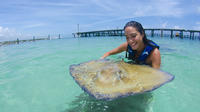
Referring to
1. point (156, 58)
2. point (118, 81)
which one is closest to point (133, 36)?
point (156, 58)

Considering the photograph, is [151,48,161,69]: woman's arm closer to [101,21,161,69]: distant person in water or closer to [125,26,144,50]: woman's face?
[101,21,161,69]: distant person in water

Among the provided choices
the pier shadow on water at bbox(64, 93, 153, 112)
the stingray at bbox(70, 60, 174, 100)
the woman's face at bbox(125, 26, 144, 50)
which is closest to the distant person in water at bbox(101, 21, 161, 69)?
the woman's face at bbox(125, 26, 144, 50)

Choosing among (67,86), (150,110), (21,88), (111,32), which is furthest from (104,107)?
(111,32)

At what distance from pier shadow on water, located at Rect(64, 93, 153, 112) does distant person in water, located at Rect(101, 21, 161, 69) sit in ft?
3.32

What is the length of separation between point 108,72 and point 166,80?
39.8 inches

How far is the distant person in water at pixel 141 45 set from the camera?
3.37 meters

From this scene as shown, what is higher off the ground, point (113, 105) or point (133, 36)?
point (133, 36)

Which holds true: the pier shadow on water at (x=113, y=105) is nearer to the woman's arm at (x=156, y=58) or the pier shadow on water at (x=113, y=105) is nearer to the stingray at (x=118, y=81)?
the woman's arm at (x=156, y=58)

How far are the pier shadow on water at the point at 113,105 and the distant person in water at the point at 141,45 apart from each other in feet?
3.32

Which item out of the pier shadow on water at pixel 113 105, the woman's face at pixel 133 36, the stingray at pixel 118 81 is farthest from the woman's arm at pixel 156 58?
the pier shadow on water at pixel 113 105

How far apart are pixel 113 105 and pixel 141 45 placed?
1.67 metres

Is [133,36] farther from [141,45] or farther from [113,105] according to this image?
[113,105]

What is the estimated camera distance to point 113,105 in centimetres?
362

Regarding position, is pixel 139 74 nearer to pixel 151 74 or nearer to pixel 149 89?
pixel 151 74
